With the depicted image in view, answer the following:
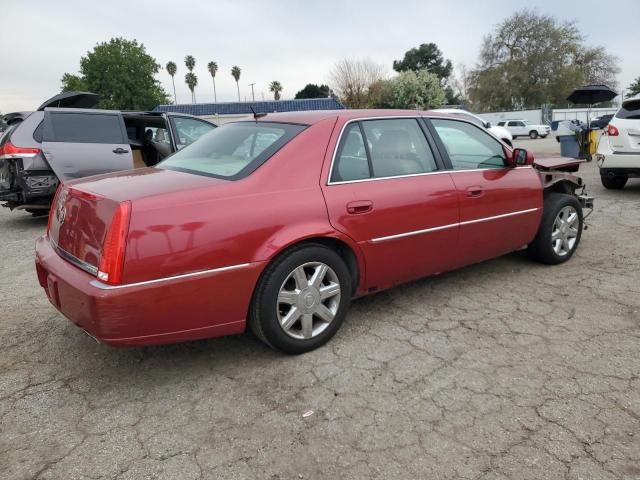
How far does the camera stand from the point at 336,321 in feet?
10.6

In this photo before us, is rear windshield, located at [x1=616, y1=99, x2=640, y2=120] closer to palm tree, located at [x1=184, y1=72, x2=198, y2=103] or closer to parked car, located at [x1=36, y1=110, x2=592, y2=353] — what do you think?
parked car, located at [x1=36, y1=110, x2=592, y2=353]

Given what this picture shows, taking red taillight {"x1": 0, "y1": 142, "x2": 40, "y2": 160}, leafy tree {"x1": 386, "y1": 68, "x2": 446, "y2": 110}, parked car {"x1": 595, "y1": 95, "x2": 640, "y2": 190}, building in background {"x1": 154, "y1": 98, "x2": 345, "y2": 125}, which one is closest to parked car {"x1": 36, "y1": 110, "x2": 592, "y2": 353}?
red taillight {"x1": 0, "y1": 142, "x2": 40, "y2": 160}

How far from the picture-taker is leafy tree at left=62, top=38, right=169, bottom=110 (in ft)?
190

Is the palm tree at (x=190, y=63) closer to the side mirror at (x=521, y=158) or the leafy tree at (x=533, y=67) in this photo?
the leafy tree at (x=533, y=67)

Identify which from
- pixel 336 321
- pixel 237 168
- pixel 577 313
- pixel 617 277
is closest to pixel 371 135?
pixel 237 168

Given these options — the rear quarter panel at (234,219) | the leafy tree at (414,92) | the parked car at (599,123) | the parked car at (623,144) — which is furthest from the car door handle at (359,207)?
the leafy tree at (414,92)

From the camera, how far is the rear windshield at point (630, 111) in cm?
793

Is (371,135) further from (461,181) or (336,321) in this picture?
(336,321)

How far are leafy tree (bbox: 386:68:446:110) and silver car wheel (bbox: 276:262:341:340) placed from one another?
42.1 meters

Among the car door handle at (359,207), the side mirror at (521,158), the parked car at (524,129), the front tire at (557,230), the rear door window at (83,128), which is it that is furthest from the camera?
the parked car at (524,129)

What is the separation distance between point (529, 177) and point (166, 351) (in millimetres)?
3278

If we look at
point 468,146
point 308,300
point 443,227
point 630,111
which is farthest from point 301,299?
point 630,111

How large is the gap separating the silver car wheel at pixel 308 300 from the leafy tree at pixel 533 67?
59.1 meters

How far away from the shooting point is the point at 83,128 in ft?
23.8
